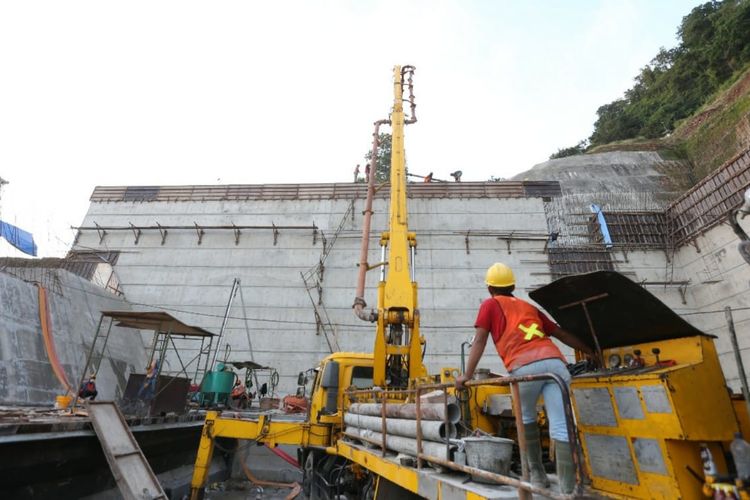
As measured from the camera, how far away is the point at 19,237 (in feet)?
59.0

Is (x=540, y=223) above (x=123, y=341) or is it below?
above

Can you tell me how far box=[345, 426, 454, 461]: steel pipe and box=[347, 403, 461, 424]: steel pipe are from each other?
0.20 meters

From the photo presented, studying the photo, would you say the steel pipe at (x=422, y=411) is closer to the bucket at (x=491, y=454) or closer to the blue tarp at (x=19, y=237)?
the bucket at (x=491, y=454)

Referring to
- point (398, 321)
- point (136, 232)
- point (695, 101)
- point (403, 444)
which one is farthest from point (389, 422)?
point (695, 101)

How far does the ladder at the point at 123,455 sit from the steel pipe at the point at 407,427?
10.7 feet

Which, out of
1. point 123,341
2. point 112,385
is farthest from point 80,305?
point 112,385

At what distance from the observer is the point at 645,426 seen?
2578 millimetres

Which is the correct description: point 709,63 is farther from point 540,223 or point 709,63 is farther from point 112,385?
point 112,385

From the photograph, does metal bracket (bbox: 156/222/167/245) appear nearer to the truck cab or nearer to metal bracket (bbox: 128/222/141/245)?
metal bracket (bbox: 128/222/141/245)

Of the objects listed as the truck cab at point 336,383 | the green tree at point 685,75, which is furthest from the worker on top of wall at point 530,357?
the green tree at point 685,75

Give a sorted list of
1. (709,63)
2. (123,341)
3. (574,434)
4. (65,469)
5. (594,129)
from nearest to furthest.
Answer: (574,434) < (65,469) < (123,341) < (709,63) < (594,129)

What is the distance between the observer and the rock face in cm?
2530

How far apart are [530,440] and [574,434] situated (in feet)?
0.99

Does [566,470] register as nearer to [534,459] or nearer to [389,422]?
[534,459]
